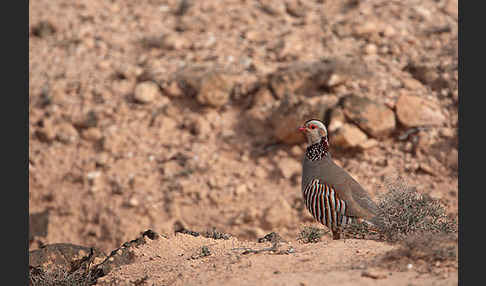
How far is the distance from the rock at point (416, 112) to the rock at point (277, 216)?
2.67 m

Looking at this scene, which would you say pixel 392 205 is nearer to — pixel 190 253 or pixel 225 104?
pixel 190 253

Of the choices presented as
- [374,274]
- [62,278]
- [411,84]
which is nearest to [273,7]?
[411,84]

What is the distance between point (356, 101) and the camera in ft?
32.7

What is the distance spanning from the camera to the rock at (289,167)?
33.4 feet

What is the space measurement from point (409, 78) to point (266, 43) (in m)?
3.23

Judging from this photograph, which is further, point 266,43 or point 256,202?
point 266,43

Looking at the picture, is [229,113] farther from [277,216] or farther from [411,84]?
[411,84]

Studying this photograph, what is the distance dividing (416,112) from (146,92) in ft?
17.5

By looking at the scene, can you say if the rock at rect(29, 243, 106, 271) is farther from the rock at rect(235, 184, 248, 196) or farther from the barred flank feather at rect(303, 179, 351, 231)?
the rock at rect(235, 184, 248, 196)

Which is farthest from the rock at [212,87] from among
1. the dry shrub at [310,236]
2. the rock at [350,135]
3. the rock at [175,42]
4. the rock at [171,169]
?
the dry shrub at [310,236]

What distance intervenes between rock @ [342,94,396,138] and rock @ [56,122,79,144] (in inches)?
218

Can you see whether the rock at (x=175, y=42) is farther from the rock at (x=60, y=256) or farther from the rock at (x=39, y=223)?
the rock at (x=60, y=256)

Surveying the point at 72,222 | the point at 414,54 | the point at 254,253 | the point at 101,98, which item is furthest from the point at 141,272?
the point at 414,54

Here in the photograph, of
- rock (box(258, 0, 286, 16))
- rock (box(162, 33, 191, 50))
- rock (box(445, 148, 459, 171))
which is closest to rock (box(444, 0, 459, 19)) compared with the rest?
rock (box(258, 0, 286, 16))
